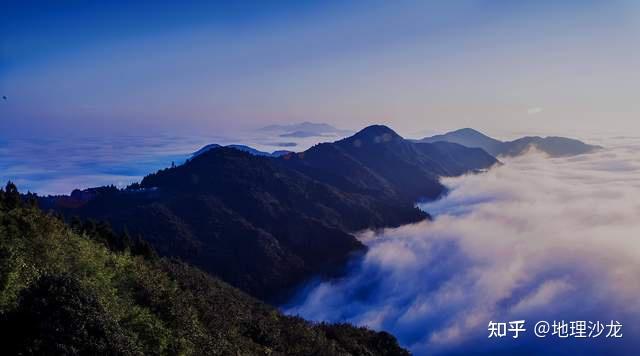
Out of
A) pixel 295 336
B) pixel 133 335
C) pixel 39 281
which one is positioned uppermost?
pixel 39 281

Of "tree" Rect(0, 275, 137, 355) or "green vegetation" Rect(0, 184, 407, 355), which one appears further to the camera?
"green vegetation" Rect(0, 184, 407, 355)

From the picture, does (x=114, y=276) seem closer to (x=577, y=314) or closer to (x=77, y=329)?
(x=77, y=329)

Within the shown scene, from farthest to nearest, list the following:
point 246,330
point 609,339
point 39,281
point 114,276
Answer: point 609,339
point 246,330
point 114,276
point 39,281

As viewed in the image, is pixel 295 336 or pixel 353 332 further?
pixel 353 332

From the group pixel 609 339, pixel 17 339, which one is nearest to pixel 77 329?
pixel 17 339

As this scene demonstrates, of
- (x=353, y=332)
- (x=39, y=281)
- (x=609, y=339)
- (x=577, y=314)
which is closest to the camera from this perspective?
(x=39, y=281)

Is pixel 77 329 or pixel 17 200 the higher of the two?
pixel 17 200

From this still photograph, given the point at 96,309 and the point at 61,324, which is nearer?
the point at 61,324

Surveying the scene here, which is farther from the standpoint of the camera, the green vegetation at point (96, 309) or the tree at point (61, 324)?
the green vegetation at point (96, 309)
